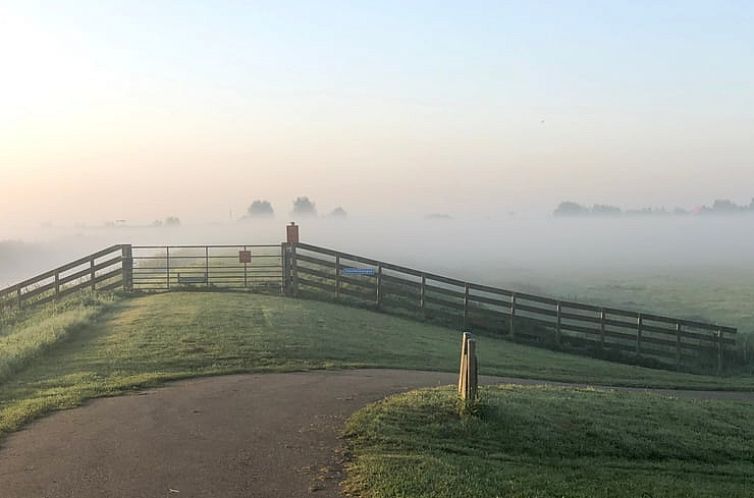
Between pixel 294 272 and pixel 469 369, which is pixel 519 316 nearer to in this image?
pixel 294 272

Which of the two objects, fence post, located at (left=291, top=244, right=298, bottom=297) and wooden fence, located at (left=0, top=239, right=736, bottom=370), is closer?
wooden fence, located at (left=0, top=239, right=736, bottom=370)

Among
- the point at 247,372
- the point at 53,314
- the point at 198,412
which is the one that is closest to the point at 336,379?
the point at 247,372

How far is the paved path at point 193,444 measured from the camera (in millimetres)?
6359

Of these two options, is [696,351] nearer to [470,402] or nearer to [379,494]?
[470,402]

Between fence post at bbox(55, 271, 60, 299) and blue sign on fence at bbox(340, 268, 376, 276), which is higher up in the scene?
blue sign on fence at bbox(340, 268, 376, 276)

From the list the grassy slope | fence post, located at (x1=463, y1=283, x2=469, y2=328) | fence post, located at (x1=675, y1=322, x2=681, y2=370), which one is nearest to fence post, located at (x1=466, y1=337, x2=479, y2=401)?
the grassy slope

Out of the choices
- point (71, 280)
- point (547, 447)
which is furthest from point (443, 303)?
point (547, 447)

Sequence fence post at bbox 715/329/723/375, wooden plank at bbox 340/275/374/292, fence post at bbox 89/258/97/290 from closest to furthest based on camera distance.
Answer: fence post at bbox 715/329/723/375
wooden plank at bbox 340/275/374/292
fence post at bbox 89/258/97/290

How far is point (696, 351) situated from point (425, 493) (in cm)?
1759

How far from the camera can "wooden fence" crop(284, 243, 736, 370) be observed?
→ 20.9 m

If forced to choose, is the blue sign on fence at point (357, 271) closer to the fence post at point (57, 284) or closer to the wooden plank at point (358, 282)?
the wooden plank at point (358, 282)

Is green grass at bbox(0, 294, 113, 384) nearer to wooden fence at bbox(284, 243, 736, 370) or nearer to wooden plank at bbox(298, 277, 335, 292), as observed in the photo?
wooden plank at bbox(298, 277, 335, 292)

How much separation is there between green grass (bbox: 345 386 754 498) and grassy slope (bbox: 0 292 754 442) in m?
4.50

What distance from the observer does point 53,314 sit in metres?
20.4
